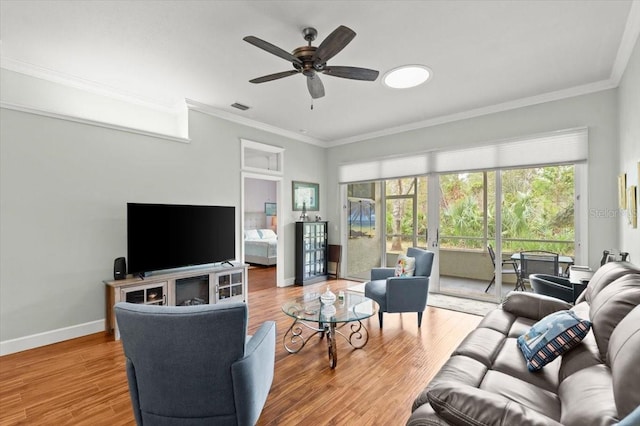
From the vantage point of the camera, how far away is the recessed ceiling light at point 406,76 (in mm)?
3387

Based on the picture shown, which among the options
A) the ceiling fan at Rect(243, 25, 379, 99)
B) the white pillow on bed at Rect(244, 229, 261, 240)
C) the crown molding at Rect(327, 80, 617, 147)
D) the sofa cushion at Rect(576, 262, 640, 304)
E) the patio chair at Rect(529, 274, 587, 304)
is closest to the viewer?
the sofa cushion at Rect(576, 262, 640, 304)

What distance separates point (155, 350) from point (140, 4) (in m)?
2.49

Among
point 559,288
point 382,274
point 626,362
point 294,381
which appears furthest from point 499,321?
point 382,274

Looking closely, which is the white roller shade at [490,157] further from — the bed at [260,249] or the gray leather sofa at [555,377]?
the bed at [260,249]

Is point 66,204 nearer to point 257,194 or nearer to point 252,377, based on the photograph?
point 252,377

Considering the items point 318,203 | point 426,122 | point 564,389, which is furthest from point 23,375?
point 426,122

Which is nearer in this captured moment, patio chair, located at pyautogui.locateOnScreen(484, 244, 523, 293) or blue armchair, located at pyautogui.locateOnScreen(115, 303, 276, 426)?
blue armchair, located at pyautogui.locateOnScreen(115, 303, 276, 426)

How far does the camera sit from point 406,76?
354cm

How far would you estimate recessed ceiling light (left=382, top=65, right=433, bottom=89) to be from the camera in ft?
11.1

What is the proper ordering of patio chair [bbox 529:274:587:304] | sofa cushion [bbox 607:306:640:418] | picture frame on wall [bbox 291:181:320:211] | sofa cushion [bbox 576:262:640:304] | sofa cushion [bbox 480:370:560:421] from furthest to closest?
picture frame on wall [bbox 291:181:320:211] → patio chair [bbox 529:274:587:304] → sofa cushion [bbox 576:262:640:304] → sofa cushion [bbox 480:370:560:421] → sofa cushion [bbox 607:306:640:418]

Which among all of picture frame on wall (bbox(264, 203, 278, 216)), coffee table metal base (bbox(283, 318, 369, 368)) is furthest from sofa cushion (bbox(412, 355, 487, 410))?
picture frame on wall (bbox(264, 203, 278, 216))

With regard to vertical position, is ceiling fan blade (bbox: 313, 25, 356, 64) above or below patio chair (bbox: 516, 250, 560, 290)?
above

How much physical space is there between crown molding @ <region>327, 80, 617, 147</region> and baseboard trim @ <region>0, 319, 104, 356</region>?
5114mm

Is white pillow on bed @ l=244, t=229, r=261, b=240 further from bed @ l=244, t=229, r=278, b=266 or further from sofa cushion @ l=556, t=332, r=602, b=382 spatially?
sofa cushion @ l=556, t=332, r=602, b=382
